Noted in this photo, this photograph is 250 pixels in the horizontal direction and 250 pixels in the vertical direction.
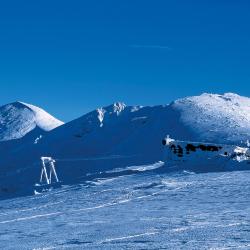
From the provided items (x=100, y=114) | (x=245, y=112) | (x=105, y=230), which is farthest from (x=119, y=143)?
(x=105, y=230)

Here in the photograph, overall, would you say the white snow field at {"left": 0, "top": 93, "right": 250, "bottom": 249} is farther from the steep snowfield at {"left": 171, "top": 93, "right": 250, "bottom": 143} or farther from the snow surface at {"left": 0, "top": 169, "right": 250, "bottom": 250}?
the steep snowfield at {"left": 171, "top": 93, "right": 250, "bottom": 143}

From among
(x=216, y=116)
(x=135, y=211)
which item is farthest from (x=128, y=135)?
(x=135, y=211)

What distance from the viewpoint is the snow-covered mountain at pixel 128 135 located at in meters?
96.4

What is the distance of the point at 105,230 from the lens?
1368cm

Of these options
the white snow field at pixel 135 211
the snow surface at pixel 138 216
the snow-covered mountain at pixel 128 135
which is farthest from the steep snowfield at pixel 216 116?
the snow surface at pixel 138 216

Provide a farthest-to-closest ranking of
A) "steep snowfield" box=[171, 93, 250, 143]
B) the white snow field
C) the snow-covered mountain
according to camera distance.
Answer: "steep snowfield" box=[171, 93, 250, 143]
the snow-covered mountain
the white snow field

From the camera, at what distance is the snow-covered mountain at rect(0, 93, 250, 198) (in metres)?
96.4

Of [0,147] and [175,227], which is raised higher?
[0,147]

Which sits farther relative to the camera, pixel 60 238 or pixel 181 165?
pixel 181 165

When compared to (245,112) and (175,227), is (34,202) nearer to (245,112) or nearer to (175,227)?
(175,227)

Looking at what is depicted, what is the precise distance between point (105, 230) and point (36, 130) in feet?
559

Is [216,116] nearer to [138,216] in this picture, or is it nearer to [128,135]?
[128,135]

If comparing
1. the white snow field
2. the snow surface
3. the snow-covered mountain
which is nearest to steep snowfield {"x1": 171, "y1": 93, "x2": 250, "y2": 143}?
the snow-covered mountain

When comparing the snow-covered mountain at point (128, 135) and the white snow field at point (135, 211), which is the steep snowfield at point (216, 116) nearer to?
the snow-covered mountain at point (128, 135)
